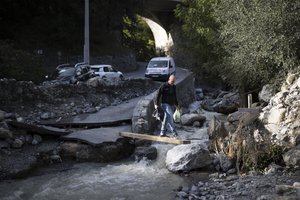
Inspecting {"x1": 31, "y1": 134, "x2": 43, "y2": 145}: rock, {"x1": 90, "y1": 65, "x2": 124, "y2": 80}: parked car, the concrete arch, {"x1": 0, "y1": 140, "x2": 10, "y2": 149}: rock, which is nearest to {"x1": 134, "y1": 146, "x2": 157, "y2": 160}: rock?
{"x1": 31, "y1": 134, "x2": 43, "y2": 145}: rock

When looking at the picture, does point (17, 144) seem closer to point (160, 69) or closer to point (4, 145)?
point (4, 145)

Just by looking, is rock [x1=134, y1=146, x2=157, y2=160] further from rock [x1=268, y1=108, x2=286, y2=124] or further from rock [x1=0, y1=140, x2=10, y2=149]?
rock [x1=268, y1=108, x2=286, y2=124]

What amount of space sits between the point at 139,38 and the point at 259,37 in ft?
159

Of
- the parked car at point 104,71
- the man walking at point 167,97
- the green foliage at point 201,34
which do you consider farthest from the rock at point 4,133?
the green foliage at point 201,34

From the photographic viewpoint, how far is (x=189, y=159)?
13.2 metres

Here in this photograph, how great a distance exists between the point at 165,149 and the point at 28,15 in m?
31.7

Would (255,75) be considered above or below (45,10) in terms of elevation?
below

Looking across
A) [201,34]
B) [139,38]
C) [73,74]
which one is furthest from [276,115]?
[139,38]

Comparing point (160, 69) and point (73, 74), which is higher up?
point (160, 69)

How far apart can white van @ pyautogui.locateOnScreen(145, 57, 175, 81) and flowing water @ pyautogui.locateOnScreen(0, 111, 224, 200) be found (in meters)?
17.9

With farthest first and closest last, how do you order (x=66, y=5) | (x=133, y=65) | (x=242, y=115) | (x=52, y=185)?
(x=133, y=65) < (x=66, y=5) < (x=242, y=115) < (x=52, y=185)

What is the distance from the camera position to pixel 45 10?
141ft


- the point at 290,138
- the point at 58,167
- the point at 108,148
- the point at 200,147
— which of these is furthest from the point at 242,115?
the point at 58,167

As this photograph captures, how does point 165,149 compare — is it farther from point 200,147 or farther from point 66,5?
point 66,5
